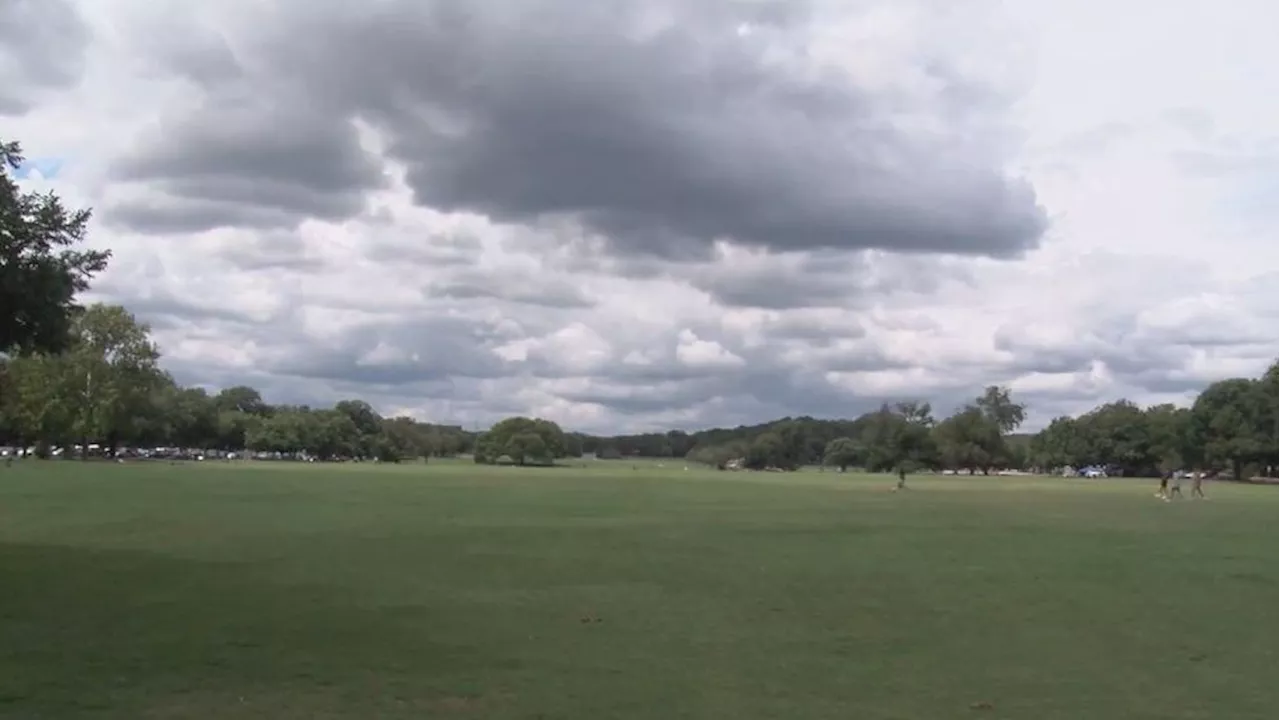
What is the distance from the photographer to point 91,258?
2470 cm

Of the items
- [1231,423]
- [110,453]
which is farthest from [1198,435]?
[110,453]

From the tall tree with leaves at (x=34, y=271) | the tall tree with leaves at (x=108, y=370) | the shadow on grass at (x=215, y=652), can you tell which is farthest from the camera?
the tall tree with leaves at (x=108, y=370)

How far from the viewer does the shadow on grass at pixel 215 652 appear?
11.3 m

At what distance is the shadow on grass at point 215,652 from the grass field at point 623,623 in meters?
0.05

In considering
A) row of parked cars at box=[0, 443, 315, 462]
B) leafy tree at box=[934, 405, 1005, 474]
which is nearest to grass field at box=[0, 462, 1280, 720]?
row of parked cars at box=[0, 443, 315, 462]

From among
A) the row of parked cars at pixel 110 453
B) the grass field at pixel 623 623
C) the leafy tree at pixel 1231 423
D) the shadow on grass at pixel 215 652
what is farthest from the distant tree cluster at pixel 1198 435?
the shadow on grass at pixel 215 652

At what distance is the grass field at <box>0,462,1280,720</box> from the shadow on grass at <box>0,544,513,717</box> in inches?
2.2

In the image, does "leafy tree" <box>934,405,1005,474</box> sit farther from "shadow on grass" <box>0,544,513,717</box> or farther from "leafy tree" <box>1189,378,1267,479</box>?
"shadow on grass" <box>0,544,513,717</box>

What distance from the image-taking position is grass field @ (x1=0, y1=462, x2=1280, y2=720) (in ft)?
38.8

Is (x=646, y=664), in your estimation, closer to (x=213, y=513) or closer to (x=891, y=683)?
(x=891, y=683)

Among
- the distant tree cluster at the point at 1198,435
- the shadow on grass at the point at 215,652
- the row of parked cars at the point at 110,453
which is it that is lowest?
the shadow on grass at the point at 215,652

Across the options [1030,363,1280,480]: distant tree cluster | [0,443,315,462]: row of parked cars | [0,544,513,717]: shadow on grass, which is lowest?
[0,544,513,717]: shadow on grass

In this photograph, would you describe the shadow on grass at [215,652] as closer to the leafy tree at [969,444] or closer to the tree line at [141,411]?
the tree line at [141,411]

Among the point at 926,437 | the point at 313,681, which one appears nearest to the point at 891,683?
the point at 313,681
